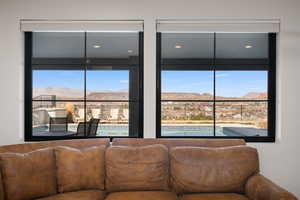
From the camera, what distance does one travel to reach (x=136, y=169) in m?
2.23

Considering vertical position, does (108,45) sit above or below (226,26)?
below

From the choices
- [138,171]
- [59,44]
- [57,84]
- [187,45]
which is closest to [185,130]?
[138,171]

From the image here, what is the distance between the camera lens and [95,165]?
2.25m

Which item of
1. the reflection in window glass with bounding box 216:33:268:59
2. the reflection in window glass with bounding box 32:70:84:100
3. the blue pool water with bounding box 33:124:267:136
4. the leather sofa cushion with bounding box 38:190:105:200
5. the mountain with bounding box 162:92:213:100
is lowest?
the leather sofa cushion with bounding box 38:190:105:200

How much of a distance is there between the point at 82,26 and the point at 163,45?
1007 mm

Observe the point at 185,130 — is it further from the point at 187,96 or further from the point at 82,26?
the point at 82,26

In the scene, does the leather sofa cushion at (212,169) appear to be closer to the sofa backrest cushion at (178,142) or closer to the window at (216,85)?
the sofa backrest cushion at (178,142)

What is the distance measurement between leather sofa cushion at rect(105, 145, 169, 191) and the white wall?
4.34 ft

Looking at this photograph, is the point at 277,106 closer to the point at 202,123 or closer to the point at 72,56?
the point at 202,123

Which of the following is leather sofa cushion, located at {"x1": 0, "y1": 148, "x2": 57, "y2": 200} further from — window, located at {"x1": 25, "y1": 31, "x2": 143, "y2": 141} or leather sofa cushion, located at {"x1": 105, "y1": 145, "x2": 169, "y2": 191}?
window, located at {"x1": 25, "y1": 31, "x2": 143, "y2": 141}

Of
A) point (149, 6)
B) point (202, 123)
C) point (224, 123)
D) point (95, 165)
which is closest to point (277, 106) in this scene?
point (224, 123)

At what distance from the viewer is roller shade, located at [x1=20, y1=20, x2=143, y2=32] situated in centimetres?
276

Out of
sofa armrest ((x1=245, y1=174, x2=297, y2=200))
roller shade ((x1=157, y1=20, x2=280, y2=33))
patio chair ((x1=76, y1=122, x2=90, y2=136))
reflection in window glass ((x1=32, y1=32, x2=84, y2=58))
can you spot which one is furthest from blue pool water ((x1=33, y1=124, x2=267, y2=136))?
roller shade ((x1=157, y1=20, x2=280, y2=33))

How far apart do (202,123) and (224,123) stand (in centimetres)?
28
